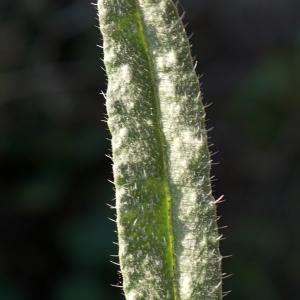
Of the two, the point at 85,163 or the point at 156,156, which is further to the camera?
the point at 85,163

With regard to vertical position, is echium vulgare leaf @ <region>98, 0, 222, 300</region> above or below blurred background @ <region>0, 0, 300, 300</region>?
above

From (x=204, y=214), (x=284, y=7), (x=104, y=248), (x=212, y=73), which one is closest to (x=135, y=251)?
(x=204, y=214)

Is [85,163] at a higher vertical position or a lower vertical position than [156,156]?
lower

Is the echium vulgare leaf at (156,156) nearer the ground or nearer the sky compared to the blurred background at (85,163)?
nearer the sky

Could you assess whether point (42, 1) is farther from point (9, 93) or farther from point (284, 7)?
point (284, 7)

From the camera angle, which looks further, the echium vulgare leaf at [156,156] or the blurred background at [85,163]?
the blurred background at [85,163]
